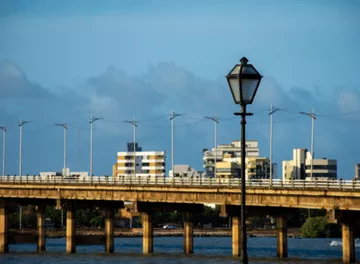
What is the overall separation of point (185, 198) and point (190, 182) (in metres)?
2.12

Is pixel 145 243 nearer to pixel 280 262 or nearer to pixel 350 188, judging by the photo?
pixel 280 262

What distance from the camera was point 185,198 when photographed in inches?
5650

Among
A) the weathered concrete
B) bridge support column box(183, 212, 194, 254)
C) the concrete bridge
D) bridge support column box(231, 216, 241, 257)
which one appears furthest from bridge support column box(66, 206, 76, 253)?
bridge support column box(231, 216, 241, 257)

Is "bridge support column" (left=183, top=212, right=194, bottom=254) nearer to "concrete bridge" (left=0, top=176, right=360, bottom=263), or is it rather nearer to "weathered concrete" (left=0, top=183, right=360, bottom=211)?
"concrete bridge" (left=0, top=176, right=360, bottom=263)

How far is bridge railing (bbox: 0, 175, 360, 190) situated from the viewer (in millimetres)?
122963

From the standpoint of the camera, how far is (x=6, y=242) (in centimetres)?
16938

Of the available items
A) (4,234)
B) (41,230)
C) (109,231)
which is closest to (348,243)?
(109,231)

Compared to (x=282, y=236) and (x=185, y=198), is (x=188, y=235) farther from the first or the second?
(x=282, y=236)

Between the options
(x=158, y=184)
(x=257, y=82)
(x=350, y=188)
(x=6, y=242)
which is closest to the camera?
(x=257, y=82)

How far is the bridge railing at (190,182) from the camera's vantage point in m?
123

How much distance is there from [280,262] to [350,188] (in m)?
16.9

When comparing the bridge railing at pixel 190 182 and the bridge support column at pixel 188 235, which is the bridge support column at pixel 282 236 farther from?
the bridge support column at pixel 188 235

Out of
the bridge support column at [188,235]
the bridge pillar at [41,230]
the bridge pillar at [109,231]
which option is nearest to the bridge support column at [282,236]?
the bridge support column at [188,235]

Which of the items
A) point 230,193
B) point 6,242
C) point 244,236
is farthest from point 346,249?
point 244,236
